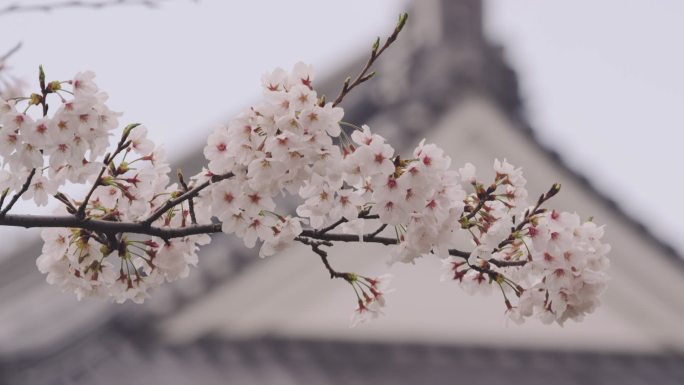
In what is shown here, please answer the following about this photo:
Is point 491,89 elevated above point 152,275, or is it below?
above

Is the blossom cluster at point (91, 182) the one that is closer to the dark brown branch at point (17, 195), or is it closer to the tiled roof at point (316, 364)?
the dark brown branch at point (17, 195)

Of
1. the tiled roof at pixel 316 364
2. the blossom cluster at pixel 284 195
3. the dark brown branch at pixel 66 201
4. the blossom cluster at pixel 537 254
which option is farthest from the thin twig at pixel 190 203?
the tiled roof at pixel 316 364

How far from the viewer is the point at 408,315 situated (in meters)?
7.99

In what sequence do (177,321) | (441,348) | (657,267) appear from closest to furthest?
(177,321), (441,348), (657,267)

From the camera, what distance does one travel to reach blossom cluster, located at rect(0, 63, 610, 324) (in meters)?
2.05

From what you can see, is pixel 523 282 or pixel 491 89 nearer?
pixel 523 282

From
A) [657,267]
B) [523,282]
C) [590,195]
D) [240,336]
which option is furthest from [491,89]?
[523,282]

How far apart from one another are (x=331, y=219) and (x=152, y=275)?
0.50 m

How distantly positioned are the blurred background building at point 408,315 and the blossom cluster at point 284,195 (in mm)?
5034

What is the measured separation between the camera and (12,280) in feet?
46.9

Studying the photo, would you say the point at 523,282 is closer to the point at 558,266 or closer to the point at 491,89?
the point at 558,266

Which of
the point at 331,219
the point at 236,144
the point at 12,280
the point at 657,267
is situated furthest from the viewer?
the point at 12,280

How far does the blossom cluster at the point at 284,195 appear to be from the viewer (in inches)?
80.6

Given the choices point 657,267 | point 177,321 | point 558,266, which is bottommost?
point 558,266
